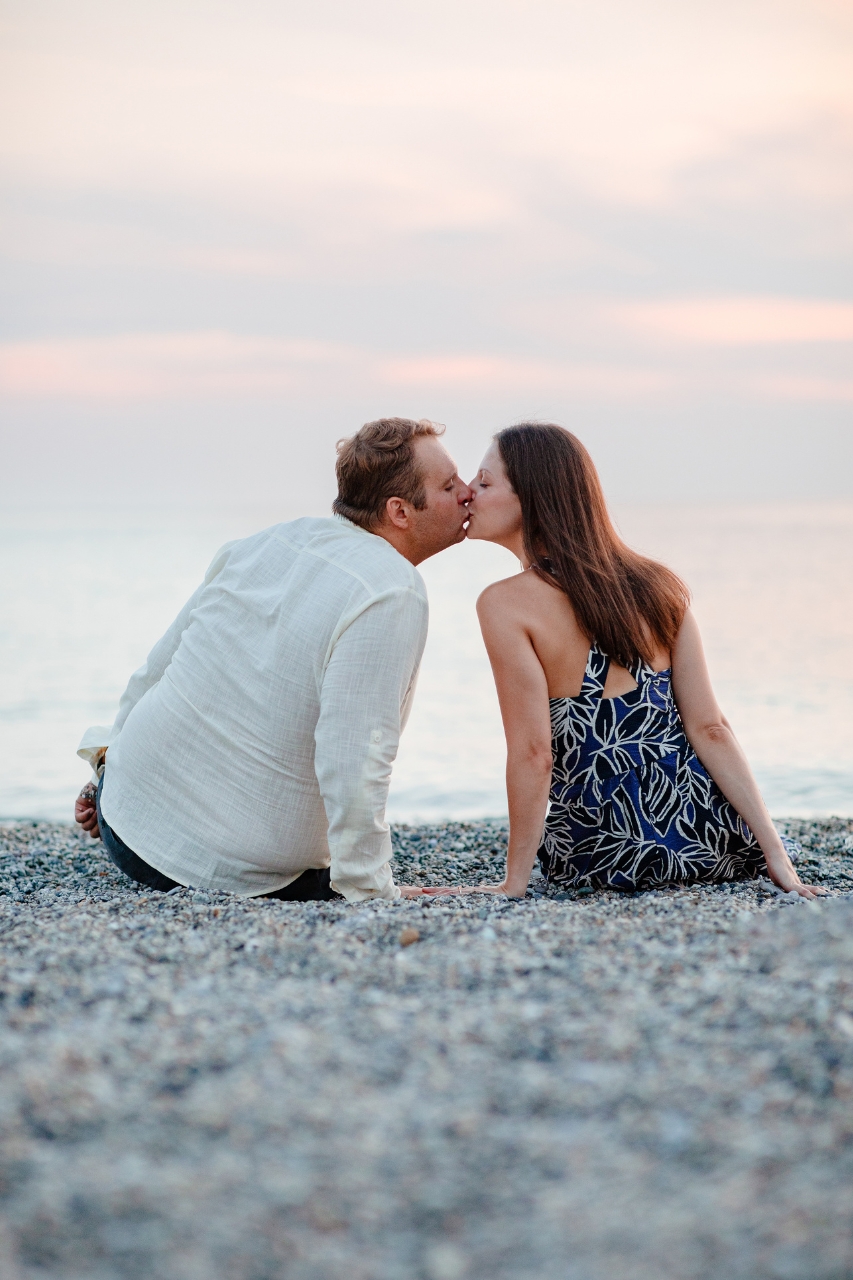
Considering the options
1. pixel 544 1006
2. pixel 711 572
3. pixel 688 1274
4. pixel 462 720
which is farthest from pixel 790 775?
pixel 711 572

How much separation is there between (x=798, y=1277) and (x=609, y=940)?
4.41 feet

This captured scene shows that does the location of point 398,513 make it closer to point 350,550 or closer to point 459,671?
point 350,550

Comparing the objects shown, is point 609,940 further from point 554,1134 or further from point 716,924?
point 554,1134

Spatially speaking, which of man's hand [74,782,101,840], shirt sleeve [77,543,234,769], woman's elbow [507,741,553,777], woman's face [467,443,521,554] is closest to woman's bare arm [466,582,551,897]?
woman's elbow [507,741,553,777]

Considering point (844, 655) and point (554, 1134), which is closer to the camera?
point (554, 1134)

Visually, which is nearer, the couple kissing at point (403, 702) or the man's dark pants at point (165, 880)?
the couple kissing at point (403, 702)

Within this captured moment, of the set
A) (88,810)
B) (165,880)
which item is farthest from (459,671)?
(165,880)

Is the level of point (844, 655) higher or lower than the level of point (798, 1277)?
lower

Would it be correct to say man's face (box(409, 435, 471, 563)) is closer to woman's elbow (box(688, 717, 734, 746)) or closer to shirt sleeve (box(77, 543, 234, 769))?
shirt sleeve (box(77, 543, 234, 769))

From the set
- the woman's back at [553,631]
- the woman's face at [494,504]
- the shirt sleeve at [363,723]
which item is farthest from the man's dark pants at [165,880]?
the woman's face at [494,504]

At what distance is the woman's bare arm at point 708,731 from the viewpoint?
14.6 feet

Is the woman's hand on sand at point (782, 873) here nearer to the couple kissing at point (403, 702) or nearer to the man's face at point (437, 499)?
the couple kissing at point (403, 702)

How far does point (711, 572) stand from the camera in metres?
36.7

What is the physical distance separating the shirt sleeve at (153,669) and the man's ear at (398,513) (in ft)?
2.31
